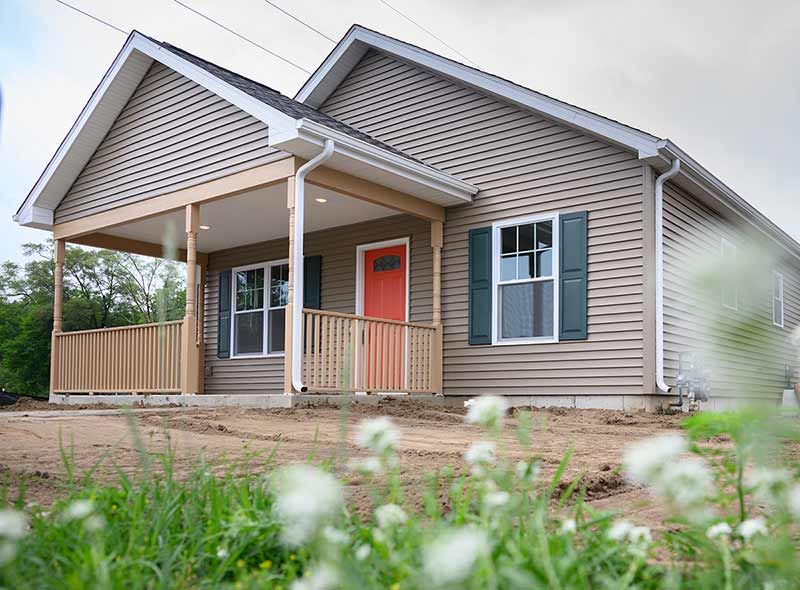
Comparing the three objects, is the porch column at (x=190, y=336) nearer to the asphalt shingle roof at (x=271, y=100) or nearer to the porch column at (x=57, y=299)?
the asphalt shingle roof at (x=271, y=100)

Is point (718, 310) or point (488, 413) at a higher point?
point (718, 310)

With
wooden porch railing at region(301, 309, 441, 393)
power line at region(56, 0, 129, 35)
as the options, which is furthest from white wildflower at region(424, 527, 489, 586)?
power line at region(56, 0, 129, 35)

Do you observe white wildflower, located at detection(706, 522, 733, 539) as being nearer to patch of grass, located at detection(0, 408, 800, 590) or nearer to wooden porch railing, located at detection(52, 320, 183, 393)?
patch of grass, located at detection(0, 408, 800, 590)

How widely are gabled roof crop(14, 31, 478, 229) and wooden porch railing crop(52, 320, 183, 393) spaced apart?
1.91 metres

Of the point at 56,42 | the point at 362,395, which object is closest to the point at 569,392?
the point at 362,395

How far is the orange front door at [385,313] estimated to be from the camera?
9320 mm

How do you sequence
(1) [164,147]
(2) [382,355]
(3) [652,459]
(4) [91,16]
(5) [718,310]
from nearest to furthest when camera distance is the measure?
1. (5) [718,310]
2. (3) [652,459]
3. (2) [382,355]
4. (1) [164,147]
5. (4) [91,16]

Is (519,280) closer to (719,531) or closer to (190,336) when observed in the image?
(190,336)

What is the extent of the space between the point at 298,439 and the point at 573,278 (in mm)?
4984

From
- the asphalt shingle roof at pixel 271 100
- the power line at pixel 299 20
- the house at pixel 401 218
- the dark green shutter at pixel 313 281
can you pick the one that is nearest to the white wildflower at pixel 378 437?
the house at pixel 401 218

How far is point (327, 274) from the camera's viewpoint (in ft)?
38.3

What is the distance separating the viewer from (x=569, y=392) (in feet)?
29.8

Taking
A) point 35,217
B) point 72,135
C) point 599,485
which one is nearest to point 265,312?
point 35,217

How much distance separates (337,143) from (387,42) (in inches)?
146
